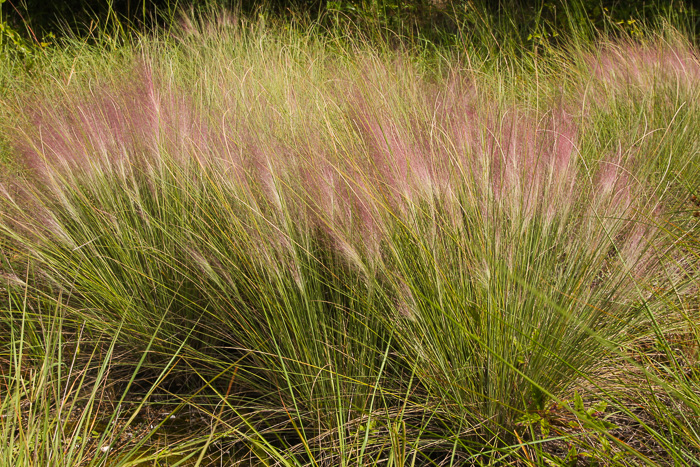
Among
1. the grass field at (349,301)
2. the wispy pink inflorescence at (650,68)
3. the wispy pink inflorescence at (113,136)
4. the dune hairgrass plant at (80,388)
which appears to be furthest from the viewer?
the wispy pink inflorescence at (650,68)

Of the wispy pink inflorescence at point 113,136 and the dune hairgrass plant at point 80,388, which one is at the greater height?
the wispy pink inflorescence at point 113,136

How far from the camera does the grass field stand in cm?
128

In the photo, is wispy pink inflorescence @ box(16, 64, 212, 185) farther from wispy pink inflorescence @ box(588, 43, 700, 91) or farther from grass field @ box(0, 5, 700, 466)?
wispy pink inflorescence @ box(588, 43, 700, 91)

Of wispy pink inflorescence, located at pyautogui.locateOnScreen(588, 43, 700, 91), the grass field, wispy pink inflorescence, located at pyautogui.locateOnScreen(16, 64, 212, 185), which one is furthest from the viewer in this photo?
wispy pink inflorescence, located at pyautogui.locateOnScreen(588, 43, 700, 91)

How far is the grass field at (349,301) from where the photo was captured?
1.28 metres

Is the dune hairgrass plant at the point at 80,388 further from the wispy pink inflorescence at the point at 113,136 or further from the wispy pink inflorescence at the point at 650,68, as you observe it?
the wispy pink inflorescence at the point at 650,68

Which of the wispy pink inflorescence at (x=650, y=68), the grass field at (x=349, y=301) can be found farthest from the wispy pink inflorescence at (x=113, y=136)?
the wispy pink inflorescence at (x=650, y=68)

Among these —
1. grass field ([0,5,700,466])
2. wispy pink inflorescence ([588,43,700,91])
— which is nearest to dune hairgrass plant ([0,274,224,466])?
grass field ([0,5,700,466])

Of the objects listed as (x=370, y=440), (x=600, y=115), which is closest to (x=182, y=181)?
(x=370, y=440)

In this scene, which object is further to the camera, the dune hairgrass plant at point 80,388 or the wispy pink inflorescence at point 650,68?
the wispy pink inflorescence at point 650,68

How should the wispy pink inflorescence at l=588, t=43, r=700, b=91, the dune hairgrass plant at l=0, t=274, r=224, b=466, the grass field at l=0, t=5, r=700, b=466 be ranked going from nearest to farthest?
1. the grass field at l=0, t=5, r=700, b=466
2. the dune hairgrass plant at l=0, t=274, r=224, b=466
3. the wispy pink inflorescence at l=588, t=43, r=700, b=91

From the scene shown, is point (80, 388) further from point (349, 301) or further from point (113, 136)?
point (113, 136)

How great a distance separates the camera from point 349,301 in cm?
159

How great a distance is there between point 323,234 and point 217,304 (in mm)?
357
